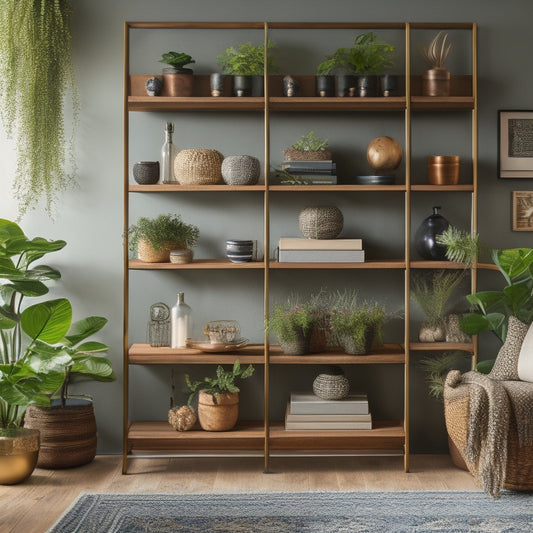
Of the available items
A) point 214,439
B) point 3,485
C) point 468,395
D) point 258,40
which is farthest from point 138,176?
point 468,395

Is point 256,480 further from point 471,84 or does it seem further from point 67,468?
point 471,84

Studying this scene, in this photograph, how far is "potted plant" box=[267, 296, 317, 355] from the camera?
405cm

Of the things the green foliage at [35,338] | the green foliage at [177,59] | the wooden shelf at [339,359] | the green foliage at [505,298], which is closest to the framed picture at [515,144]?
the green foliage at [505,298]

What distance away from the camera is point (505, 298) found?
4043 mm

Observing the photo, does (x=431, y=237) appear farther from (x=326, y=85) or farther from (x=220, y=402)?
(x=220, y=402)

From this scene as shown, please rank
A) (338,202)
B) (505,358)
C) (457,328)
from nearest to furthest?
1. (505,358)
2. (457,328)
3. (338,202)

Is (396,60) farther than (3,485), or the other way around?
(396,60)

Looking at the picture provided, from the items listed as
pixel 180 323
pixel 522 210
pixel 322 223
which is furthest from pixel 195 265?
pixel 522 210

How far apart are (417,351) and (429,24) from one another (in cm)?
172

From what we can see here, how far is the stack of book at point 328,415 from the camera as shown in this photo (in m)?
4.07

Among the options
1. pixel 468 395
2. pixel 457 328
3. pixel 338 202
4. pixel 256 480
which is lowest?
pixel 256 480

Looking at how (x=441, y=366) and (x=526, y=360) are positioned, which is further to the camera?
(x=441, y=366)

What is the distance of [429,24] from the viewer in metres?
4.02

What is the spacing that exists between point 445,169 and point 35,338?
2.24m
